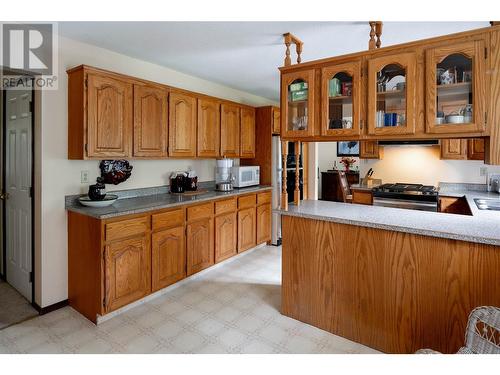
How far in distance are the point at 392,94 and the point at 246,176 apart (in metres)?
2.52

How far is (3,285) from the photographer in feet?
10.5

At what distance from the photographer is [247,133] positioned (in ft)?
14.7

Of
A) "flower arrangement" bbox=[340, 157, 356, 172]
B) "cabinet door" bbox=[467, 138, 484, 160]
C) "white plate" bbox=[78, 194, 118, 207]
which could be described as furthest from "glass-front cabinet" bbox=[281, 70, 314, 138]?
"flower arrangement" bbox=[340, 157, 356, 172]

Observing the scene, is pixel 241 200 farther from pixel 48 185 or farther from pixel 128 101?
pixel 48 185

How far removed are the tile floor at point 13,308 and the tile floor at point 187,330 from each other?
12cm

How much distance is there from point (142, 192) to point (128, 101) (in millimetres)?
1017

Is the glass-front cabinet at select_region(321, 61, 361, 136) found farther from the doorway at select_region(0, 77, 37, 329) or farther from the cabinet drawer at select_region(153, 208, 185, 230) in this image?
the doorway at select_region(0, 77, 37, 329)

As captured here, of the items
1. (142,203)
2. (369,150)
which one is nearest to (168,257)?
(142,203)

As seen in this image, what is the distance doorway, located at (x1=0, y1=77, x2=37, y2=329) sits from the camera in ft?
8.87

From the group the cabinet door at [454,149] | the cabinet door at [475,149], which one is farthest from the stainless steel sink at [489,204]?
Result: the cabinet door at [454,149]

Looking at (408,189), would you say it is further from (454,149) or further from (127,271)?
(127,271)

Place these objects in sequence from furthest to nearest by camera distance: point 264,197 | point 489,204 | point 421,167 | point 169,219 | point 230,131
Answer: point 421,167 < point 264,197 < point 230,131 < point 489,204 < point 169,219

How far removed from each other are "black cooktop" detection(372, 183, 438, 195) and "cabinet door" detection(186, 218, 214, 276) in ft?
8.97

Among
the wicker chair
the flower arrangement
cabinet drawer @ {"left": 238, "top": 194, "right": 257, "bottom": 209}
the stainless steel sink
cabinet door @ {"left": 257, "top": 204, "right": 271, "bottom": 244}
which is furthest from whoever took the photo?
the flower arrangement
